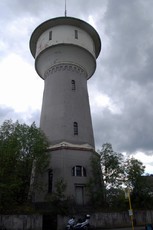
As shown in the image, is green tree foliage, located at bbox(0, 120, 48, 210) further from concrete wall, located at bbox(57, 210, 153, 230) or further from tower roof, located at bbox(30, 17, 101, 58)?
tower roof, located at bbox(30, 17, 101, 58)

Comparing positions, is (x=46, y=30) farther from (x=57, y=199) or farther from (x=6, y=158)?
(x=57, y=199)

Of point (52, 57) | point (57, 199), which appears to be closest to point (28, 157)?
point (57, 199)

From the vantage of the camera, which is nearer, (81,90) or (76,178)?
(76,178)

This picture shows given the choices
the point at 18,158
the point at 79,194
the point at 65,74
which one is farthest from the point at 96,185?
the point at 65,74

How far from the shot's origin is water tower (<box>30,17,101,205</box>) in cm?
2139

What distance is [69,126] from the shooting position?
2342cm

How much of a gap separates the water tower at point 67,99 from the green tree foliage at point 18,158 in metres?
1.88

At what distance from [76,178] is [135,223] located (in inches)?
231

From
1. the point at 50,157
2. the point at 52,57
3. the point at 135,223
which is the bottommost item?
the point at 135,223

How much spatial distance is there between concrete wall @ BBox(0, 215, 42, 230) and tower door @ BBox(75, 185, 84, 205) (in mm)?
5532

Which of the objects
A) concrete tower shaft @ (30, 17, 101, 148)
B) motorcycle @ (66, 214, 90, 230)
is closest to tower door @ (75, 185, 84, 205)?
concrete tower shaft @ (30, 17, 101, 148)

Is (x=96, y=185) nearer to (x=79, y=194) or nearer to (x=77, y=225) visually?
(x=79, y=194)

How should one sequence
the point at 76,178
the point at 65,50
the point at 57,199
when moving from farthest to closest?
the point at 65,50 < the point at 76,178 < the point at 57,199

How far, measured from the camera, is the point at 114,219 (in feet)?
60.0
